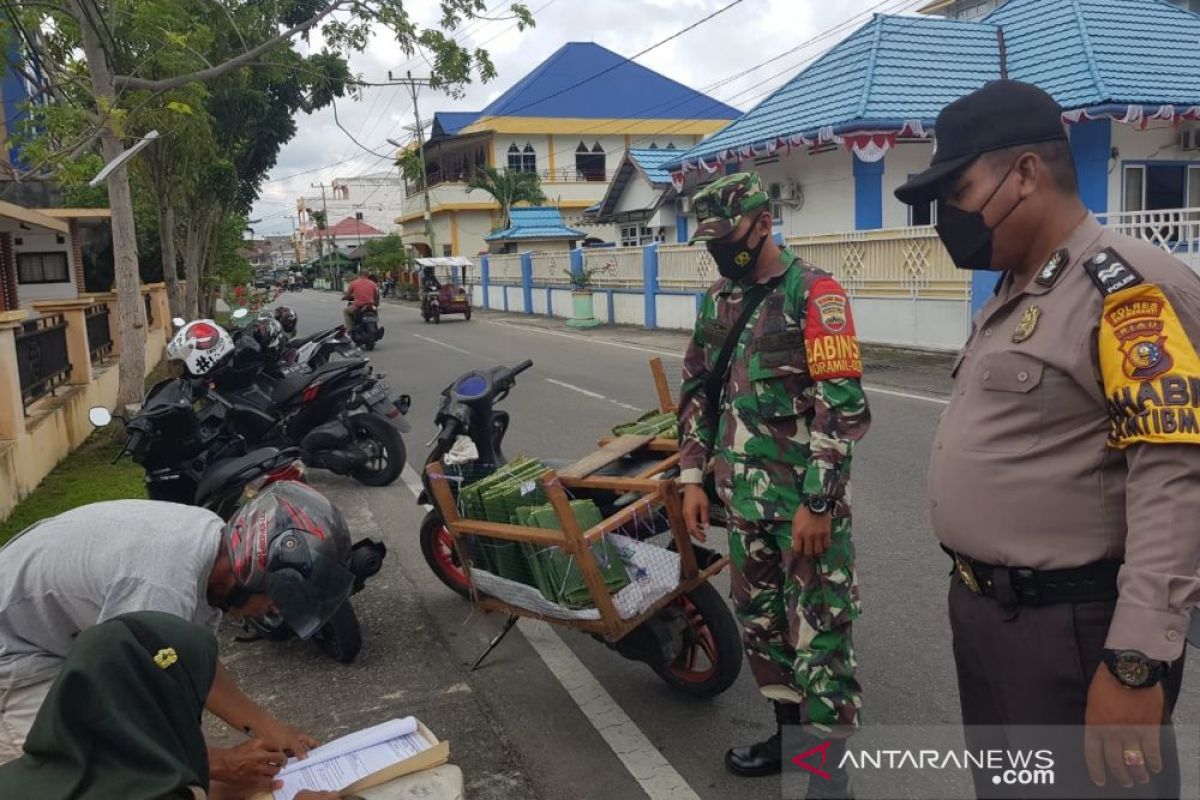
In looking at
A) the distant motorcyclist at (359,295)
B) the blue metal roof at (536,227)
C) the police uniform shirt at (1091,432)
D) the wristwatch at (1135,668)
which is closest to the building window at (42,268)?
the distant motorcyclist at (359,295)

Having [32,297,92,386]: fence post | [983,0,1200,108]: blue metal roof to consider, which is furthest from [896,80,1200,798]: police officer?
[983,0,1200,108]: blue metal roof

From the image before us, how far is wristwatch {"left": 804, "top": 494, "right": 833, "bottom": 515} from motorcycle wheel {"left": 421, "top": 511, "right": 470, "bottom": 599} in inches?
104

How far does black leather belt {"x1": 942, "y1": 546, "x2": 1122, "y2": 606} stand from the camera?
71.3 inches

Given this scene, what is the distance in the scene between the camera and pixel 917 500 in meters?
6.36

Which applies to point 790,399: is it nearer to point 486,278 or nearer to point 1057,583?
point 1057,583

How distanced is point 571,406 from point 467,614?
6.20 m

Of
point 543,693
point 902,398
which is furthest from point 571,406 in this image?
point 543,693

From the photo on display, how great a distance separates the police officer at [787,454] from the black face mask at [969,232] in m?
0.78

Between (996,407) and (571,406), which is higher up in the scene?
(996,407)

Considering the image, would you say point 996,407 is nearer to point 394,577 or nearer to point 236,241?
point 394,577

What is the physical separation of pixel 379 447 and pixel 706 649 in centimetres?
459

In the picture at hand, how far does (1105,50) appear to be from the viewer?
16094 millimetres

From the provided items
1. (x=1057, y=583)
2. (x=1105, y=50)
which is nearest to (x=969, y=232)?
(x=1057, y=583)

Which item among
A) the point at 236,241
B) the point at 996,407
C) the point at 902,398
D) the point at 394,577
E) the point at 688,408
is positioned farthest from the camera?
the point at 236,241
